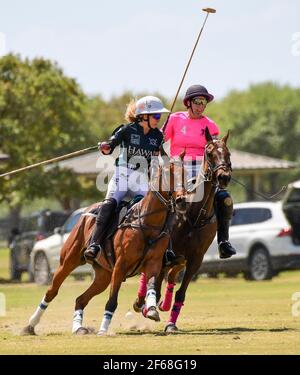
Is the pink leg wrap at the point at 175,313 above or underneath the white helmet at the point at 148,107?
underneath

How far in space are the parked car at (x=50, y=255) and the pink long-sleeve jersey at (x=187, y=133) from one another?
49.8ft

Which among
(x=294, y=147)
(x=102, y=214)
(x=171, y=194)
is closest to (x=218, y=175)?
(x=171, y=194)

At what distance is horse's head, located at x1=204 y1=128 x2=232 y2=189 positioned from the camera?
51.2ft

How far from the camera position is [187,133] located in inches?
675

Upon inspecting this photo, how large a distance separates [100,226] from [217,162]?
1.78m

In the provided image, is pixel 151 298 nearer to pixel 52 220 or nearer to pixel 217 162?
pixel 217 162

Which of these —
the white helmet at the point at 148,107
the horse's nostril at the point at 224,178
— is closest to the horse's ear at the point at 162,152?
the white helmet at the point at 148,107

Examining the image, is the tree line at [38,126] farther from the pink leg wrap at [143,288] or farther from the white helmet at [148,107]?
the white helmet at [148,107]

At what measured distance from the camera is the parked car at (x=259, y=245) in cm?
3056

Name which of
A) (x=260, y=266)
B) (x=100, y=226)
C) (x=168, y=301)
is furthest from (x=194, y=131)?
(x=260, y=266)

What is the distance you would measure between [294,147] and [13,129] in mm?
64283

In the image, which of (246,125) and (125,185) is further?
(246,125)
